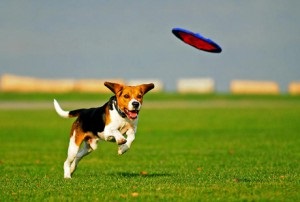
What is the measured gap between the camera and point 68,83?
9431 centimetres

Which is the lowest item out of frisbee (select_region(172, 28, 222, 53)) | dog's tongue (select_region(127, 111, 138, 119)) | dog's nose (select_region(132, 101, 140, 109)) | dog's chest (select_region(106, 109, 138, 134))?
dog's chest (select_region(106, 109, 138, 134))

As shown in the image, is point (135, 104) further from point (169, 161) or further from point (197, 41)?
point (169, 161)

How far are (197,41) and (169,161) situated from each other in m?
6.58

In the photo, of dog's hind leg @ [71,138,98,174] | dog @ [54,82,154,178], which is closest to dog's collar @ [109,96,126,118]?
dog @ [54,82,154,178]

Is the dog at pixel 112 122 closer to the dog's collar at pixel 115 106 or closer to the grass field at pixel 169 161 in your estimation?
the dog's collar at pixel 115 106

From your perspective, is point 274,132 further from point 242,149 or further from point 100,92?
point 100,92

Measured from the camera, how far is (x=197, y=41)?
18.1 m

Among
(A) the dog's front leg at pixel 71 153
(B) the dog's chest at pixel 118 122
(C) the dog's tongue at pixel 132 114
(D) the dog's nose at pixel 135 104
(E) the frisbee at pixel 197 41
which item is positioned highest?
(E) the frisbee at pixel 197 41

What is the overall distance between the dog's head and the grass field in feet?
4.23

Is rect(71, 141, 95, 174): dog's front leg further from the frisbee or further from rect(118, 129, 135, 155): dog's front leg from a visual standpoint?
the frisbee

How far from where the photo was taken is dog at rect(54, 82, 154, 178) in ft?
53.4

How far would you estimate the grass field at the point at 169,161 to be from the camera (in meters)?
14.5

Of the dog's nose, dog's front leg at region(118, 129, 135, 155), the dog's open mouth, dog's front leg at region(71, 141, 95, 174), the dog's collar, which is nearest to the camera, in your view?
the dog's nose

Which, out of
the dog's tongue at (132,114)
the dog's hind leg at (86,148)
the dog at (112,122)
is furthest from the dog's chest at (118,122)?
the dog's hind leg at (86,148)
